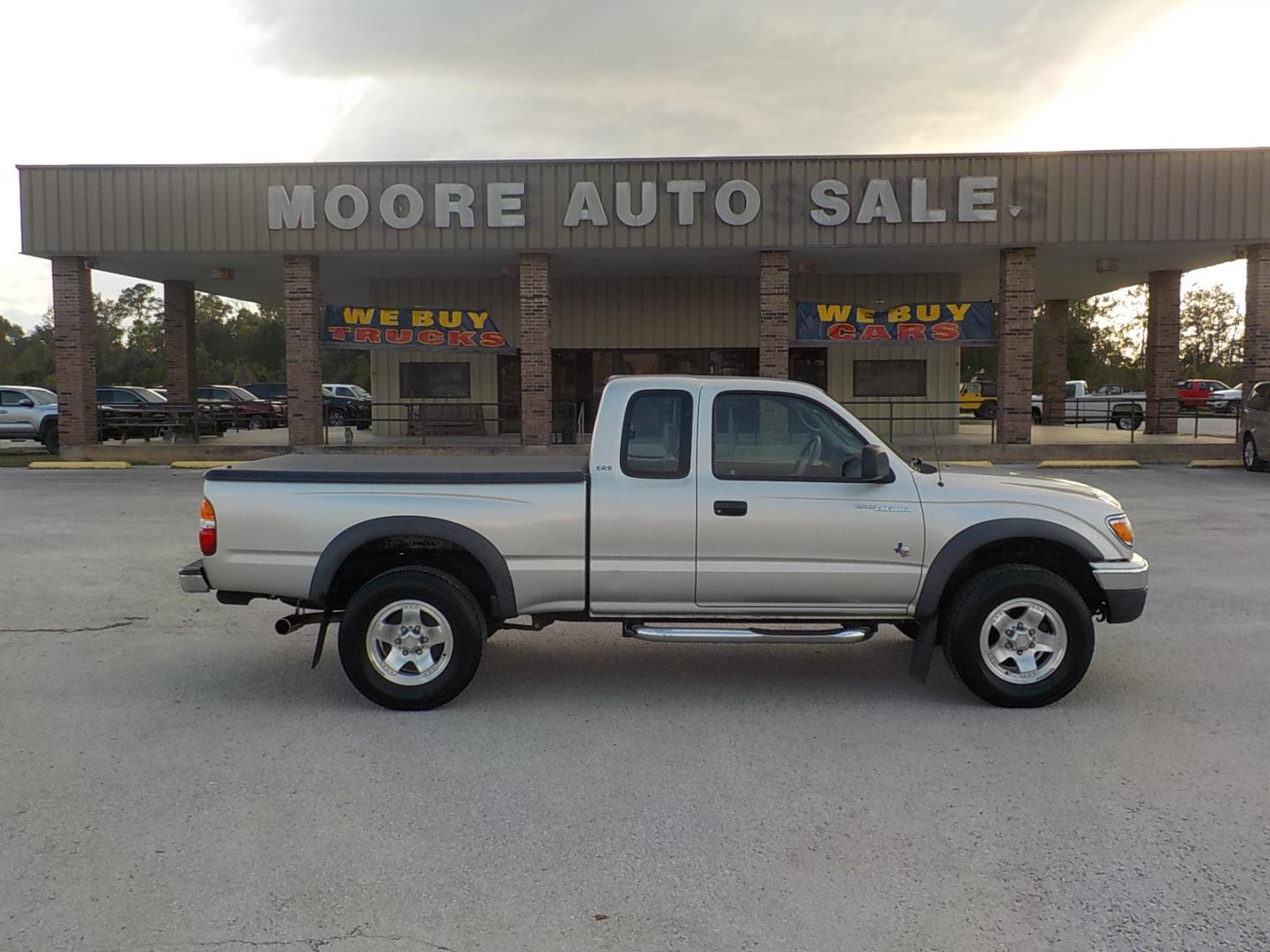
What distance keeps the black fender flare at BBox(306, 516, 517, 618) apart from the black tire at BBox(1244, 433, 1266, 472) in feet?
58.5

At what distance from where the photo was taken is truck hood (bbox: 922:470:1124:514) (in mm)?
5512

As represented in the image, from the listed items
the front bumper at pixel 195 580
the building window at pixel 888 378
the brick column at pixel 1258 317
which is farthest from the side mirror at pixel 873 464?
the building window at pixel 888 378

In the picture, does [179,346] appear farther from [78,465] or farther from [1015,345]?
[1015,345]

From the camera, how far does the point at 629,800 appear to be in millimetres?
4320

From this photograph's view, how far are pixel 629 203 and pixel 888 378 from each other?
9445 millimetres

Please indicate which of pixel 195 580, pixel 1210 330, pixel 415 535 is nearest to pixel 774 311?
pixel 415 535

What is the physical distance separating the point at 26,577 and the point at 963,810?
27.5ft

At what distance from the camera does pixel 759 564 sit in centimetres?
550

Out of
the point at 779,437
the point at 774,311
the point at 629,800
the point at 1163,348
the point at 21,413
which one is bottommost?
the point at 629,800

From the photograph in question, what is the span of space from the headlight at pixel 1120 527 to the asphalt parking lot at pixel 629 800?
2.92ft

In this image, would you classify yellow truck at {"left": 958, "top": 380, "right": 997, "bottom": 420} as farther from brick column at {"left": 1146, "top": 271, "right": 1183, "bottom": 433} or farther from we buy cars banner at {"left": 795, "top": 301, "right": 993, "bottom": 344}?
we buy cars banner at {"left": 795, "top": 301, "right": 993, "bottom": 344}

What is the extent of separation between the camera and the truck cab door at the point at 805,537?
5.46 m

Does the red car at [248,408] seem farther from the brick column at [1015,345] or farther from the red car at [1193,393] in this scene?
the red car at [1193,393]

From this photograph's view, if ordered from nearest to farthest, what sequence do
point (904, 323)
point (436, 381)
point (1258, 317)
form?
point (1258, 317)
point (904, 323)
point (436, 381)
